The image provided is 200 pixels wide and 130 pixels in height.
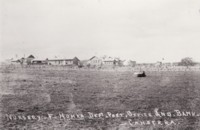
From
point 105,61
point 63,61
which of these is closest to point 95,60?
point 105,61

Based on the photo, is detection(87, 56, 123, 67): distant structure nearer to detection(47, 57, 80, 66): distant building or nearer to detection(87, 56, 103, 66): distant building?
detection(87, 56, 103, 66): distant building

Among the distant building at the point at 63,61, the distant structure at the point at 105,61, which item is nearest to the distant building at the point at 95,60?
the distant structure at the point at 105,61

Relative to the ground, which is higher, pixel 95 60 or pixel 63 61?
pixel 95 60

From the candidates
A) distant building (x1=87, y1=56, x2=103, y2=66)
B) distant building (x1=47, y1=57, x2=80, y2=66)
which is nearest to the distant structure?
distant building (x1=87, y1=56, x2=103, y2=66)

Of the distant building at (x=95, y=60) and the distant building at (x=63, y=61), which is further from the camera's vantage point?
the distant building at (x=95, y=60)

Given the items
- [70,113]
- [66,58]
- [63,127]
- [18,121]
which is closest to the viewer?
[63,127]

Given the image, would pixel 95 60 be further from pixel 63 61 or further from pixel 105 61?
pixel 63 61

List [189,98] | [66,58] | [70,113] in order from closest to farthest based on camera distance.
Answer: [70,113] → [189,98] → [66,58]

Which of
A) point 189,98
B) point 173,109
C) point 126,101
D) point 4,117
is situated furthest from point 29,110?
point 189,98

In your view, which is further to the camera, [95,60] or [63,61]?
[95,60]

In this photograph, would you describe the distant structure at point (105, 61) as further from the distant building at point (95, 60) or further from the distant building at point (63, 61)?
the distant building at point (63, 61)

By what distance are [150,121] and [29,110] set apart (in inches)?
239

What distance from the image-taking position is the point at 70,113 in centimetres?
1316

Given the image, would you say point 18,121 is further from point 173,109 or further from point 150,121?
point 173,109
